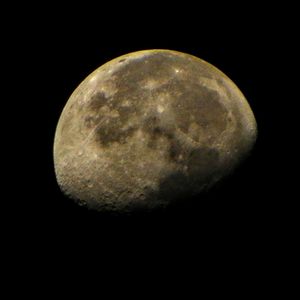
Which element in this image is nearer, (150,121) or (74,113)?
(150,121)

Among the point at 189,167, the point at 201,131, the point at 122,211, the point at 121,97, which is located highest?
the point at 121,97

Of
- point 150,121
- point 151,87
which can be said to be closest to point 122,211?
point 150,121

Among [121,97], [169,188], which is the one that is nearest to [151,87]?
[121,97]

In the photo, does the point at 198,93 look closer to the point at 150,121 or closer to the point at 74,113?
the point at 150,121

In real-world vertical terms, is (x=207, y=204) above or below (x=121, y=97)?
below

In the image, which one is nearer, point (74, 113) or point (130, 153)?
point (130, 153)

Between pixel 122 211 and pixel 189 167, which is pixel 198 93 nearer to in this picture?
pixel 189 167
